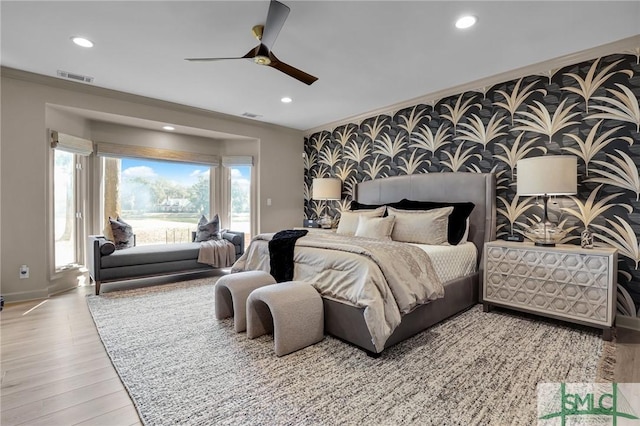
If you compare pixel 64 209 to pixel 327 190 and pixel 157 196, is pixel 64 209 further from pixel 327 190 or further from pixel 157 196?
pixel 327 190

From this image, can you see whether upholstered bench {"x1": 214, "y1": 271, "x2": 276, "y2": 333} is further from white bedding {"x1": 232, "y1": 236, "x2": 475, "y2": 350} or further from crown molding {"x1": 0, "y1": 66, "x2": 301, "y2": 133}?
crown molding {"x1": 0, "y1": 66, "x2": 301, "y2": 133}

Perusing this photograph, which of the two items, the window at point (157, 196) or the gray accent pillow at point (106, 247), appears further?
the window at point (157, 196)

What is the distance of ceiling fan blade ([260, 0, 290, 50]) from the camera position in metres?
2.04

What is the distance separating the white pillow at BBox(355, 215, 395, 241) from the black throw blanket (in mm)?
839

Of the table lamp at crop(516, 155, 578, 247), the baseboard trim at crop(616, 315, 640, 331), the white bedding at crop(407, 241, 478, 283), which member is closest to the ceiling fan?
the white bedding at crop(407, 241, 478, 283)

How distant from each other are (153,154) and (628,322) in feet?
21.0

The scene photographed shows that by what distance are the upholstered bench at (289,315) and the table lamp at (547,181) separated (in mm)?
2235

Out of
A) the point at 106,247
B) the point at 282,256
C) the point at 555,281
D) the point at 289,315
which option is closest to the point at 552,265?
the point at 555,281

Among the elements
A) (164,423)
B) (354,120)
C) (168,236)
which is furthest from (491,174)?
(168,236)

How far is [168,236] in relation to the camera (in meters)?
5.48

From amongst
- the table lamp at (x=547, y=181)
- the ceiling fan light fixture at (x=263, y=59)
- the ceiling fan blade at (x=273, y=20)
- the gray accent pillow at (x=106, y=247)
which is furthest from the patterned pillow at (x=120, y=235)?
the table lamp at (x=547, y=181)

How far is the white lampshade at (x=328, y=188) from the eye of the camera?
5301 millimetres

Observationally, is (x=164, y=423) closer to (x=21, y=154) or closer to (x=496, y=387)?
(x=496, y=387)

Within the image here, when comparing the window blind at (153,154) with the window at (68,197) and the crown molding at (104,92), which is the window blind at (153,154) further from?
the crown molding at (104,92)
